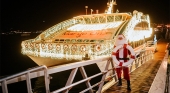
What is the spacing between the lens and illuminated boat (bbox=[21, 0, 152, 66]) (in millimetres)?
12727

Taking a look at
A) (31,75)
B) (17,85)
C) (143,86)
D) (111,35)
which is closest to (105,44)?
(111,35)

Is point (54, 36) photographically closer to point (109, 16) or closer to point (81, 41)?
point (81, 41)

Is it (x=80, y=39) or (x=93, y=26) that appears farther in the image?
(x=93, y=26)

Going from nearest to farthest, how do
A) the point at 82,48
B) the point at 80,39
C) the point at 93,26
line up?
the point at 82,48
the point at 80,39
the point at 93,26

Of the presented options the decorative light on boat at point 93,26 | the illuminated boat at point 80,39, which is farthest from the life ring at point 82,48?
the decorative light on boat at point 93,26

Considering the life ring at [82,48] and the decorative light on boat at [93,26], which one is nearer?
the life ring at [82,48]

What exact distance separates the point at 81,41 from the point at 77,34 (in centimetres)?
175

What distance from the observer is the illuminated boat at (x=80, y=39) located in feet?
41.8

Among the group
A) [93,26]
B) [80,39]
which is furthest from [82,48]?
[93,26]

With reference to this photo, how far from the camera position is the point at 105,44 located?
42.1ft

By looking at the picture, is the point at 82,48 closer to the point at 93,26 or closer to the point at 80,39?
the point at 80,39

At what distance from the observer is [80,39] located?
1648cm

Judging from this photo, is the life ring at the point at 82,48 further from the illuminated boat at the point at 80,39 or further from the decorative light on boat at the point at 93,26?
the decorative light on boat at the point at 93,26

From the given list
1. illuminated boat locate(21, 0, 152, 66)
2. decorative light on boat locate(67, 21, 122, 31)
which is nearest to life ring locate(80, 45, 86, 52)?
illuminated boat locate(21, 0, 152, 66)
